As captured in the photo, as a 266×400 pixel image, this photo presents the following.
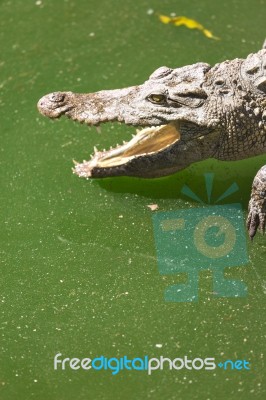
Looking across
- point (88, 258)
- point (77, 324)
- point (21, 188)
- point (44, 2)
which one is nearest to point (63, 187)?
point (21, 188)

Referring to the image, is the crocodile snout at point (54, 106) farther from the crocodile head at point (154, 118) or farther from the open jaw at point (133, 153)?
the open jaw at point (133, 153)

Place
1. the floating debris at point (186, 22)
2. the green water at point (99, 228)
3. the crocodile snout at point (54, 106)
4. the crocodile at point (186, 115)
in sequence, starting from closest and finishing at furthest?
the green water at point (99, 228) → the crocodile at point (186, 115) → the crocodile snout at point (54, 106) → the floating debris at point (186, 22)

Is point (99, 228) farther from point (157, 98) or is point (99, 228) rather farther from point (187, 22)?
point (187, 22)

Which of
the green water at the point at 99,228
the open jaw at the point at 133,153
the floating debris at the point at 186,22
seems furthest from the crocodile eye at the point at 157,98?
the floating debris at the point at 186,22

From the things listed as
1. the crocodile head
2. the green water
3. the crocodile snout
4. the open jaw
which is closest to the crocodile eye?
the crocodile head

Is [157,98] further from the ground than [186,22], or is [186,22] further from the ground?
[157,98]

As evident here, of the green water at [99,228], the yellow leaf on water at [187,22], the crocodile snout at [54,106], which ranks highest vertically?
the crocodile snout at [54,106]

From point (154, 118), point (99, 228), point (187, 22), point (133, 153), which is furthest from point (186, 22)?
point (99, 228)
